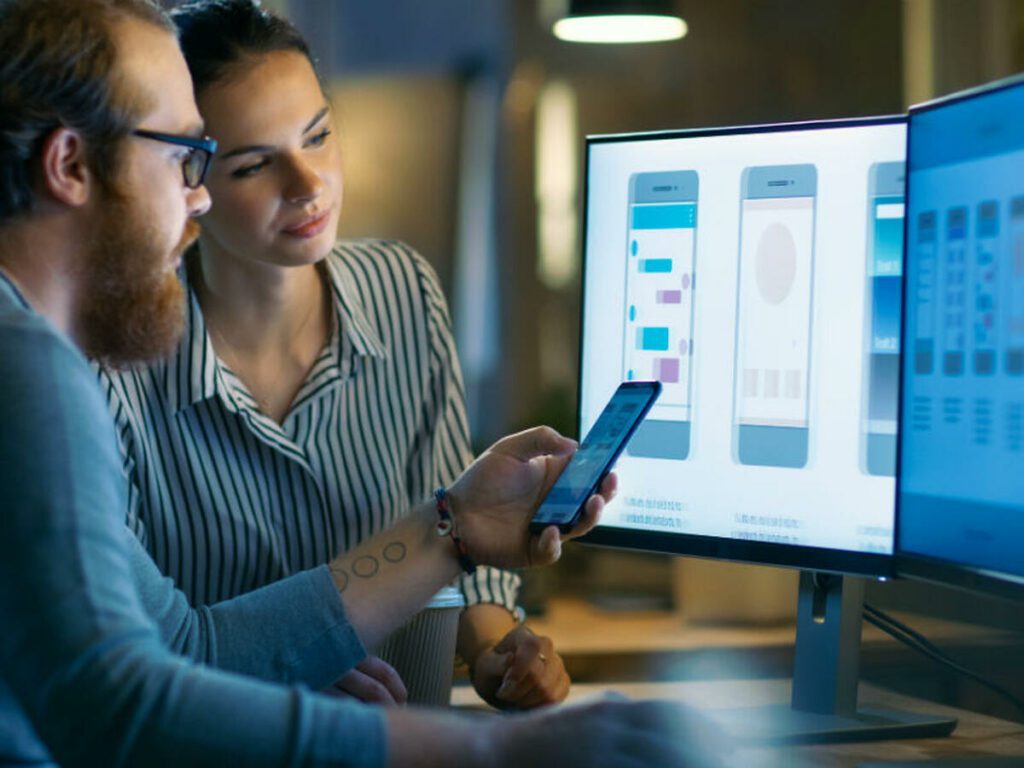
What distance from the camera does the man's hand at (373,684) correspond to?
1.26 m

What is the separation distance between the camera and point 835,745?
47.6 inches

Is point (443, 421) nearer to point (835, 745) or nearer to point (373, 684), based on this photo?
point (373, 684)

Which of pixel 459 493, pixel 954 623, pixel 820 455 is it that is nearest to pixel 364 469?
pixel 459 493

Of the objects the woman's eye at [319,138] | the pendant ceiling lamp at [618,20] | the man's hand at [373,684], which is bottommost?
the man's hand at [373,684]

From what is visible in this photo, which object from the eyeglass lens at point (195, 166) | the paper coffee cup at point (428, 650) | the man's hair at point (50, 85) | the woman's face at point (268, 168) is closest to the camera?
the man's hair at point (50, 85)

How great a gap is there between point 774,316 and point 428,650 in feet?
1.50

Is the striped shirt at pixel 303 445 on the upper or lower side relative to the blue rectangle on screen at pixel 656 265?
lower

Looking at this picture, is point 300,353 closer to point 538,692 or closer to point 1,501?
point 538,692

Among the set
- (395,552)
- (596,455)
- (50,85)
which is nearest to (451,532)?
(395,552)

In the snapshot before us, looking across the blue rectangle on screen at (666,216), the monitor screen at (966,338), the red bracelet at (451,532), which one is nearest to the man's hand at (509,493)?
the red bracelet at (451,532)

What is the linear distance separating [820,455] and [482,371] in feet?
11.5

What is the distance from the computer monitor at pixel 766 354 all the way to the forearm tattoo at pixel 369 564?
7.3 inches

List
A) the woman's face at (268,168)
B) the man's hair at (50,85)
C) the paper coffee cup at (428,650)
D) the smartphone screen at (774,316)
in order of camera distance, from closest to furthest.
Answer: the man's hair at (50,85), the smartphone screen at (774,316), the paper coffee cup at (428,650), the woman's face at (268,168)

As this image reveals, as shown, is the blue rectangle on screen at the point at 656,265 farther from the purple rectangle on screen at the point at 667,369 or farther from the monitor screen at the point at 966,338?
the monitor screen at the point at 966,338
